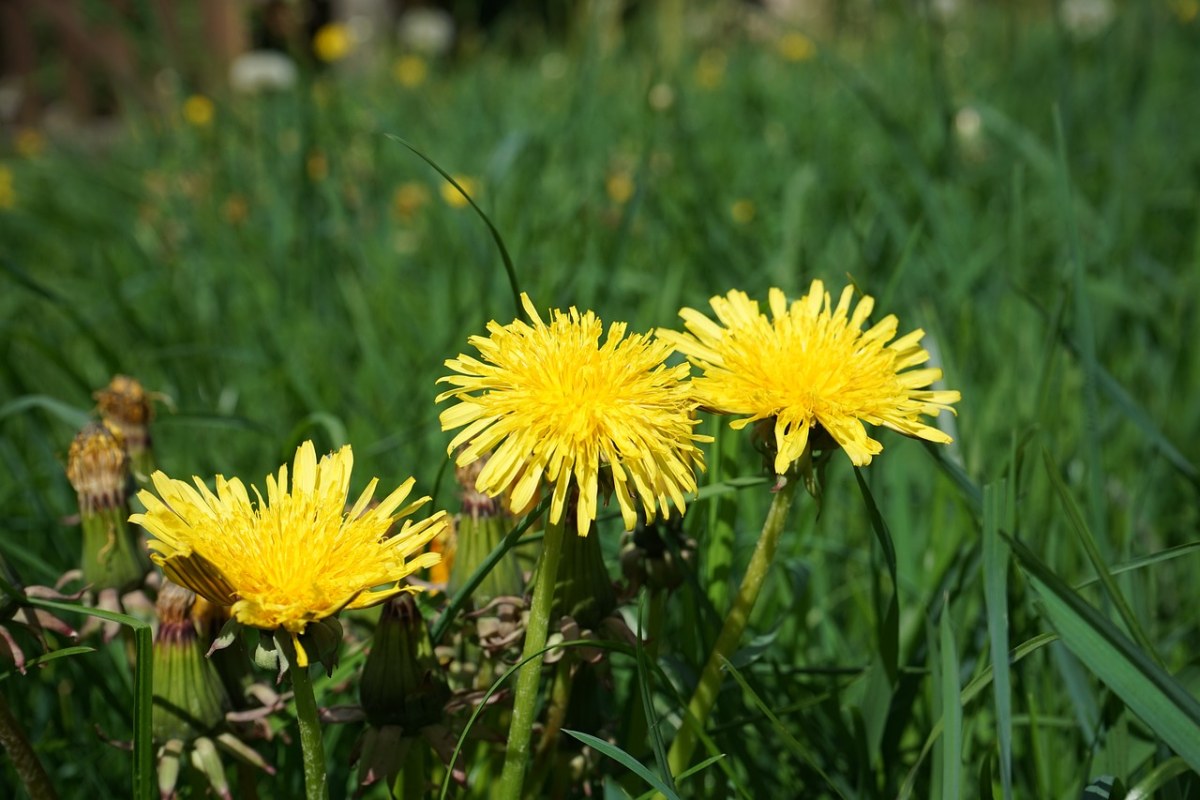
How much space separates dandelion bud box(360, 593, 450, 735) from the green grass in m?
0.15

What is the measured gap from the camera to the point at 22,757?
2.38 feet

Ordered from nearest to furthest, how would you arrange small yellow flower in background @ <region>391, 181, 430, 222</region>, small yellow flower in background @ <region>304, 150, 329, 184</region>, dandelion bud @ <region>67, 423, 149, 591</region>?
dandelion bud @ <region>67, 423, 149, 591</region> → small yellow flower in background @ <region>304, 150, 329, 184</region> → small yellow flower in background @ <region>391, 181, 430, 222</region>

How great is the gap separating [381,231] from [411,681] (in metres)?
1.96

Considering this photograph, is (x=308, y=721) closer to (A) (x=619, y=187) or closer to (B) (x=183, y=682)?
(B) (x=183, y=682)

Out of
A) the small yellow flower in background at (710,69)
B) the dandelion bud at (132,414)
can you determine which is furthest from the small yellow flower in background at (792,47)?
the dandelion bud at (132,414)

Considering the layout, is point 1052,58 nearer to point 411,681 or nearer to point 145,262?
point 145,262

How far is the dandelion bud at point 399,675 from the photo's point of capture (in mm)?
744

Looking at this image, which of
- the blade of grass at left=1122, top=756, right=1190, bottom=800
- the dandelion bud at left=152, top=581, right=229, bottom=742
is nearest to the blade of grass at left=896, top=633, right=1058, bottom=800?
the blade of grass at left=1122, top=756, right=1190, bottom=800

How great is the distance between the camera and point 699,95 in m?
3.89

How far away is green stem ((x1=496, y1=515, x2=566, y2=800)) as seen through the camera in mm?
710

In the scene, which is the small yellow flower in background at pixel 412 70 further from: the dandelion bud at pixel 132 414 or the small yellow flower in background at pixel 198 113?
the dandelion bud at pixel 132 414

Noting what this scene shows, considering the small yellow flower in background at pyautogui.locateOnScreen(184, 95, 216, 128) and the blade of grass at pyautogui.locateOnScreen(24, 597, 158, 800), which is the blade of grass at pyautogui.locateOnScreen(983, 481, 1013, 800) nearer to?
the blade of grass at pyautogui.locateOnScreen(24, 597, 158, 800)

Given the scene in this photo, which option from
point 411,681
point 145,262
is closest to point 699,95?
point 145,262

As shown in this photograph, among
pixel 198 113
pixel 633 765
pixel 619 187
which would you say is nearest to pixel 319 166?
pixel 619 187
